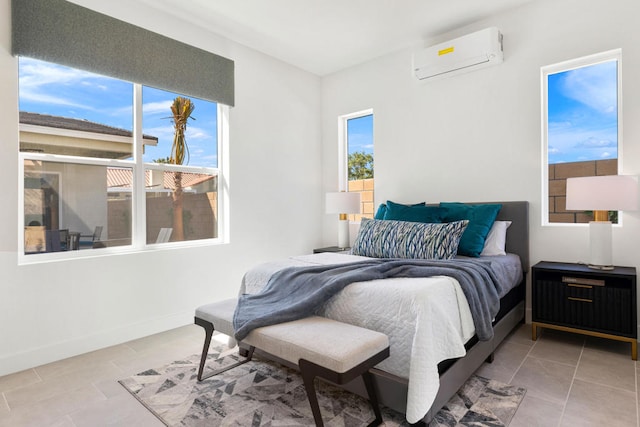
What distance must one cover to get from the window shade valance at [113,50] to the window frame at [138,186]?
0.67 ft

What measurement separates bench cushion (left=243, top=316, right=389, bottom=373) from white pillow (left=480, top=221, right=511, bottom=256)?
1.79 meters

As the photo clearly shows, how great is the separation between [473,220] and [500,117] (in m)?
1.04

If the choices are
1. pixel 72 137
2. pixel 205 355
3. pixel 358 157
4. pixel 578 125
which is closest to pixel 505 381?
pixel 205 355

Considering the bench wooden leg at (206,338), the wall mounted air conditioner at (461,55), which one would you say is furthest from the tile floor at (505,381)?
the wall mounted air conditioner at (461,55)

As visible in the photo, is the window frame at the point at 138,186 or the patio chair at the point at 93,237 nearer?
the window frame at the point at 138,186

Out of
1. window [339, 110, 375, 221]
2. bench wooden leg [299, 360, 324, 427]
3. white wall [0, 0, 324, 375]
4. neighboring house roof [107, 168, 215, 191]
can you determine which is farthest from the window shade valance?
bench wooden leg [299, 360, 324, 427]

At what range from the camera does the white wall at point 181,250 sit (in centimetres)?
242

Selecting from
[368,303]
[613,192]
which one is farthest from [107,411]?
[613,192]

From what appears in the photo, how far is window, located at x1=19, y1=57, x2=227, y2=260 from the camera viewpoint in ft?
8.52

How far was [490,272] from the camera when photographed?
2334 mm

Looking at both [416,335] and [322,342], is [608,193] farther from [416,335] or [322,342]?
[322,342]

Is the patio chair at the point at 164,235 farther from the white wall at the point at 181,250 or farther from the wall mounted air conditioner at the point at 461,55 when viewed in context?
the wall mounted air conditioner at the point at 461,55

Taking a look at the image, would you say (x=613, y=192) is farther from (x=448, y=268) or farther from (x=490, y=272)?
(x=448, y=268)

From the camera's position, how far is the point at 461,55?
3.36 metres
